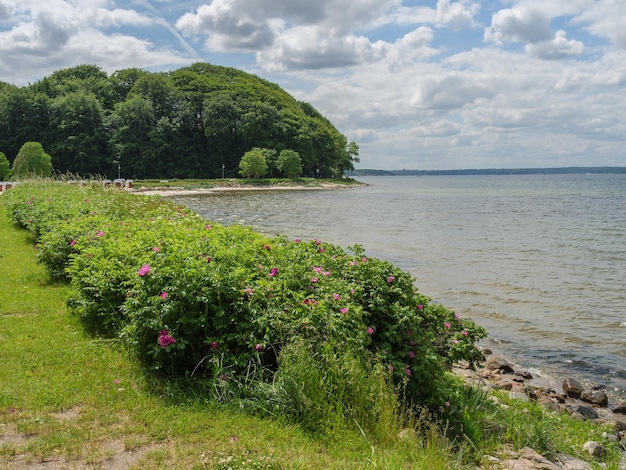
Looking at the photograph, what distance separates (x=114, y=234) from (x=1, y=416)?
462 cm

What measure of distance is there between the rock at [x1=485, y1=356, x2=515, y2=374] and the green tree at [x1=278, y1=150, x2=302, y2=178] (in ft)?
314

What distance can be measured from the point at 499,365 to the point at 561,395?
121 cm

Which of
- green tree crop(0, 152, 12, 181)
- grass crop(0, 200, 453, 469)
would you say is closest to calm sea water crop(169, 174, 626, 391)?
grass crop(0, 200, 453, 469)

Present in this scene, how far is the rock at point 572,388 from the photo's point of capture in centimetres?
853

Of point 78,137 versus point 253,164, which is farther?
point 253,164

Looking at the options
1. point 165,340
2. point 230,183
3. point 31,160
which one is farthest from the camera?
point 230,183

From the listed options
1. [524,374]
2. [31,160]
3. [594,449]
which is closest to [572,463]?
[594,449]

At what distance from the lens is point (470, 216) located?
4347cm

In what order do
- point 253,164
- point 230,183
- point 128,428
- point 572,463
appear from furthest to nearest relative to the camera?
point 253,164 → point 230,183 → point 572,463 → point 128,428

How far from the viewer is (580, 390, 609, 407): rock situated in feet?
27.2

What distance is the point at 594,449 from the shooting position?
19.8 feet

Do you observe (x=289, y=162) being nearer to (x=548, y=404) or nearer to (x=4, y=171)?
(x=4, y=171)

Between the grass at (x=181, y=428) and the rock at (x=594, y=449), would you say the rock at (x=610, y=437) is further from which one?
the rock at (x=594, y=449)

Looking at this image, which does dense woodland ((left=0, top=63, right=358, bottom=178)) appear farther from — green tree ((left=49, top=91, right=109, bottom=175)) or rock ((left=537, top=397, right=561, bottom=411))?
rock ((left=537, top=397, right=561, bottom=411))
